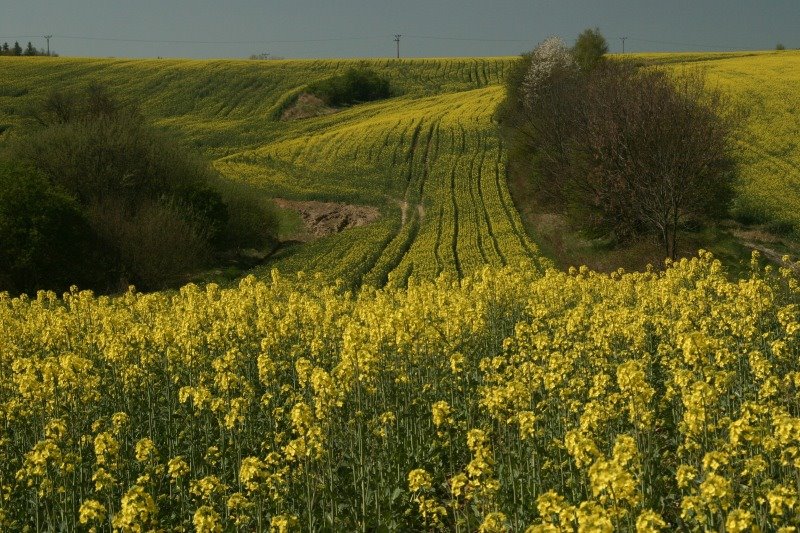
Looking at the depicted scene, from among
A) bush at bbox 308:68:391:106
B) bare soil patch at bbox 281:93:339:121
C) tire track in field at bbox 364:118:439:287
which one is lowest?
tire track in field at bbox 364:118:439:287

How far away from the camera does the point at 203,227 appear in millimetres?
48125

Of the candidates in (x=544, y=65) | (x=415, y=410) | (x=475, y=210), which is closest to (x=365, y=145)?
(x=544, y=65)

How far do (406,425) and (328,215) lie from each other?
48541 mm

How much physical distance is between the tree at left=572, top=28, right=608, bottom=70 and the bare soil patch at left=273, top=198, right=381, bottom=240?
27.8m

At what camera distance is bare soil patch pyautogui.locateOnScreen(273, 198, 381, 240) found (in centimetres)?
5866

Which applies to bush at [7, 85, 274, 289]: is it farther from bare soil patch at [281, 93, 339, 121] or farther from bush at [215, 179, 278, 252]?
bare soil patch at [281, 93, 339, 121]

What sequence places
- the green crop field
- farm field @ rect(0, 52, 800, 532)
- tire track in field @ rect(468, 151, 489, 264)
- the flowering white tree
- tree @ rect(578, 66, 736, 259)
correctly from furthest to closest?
the flowering white tree < the green crop field < tire track in field @ rect(468, 151, 489, 264) < tree @ rect(578, 66, 736, 259) < farm field @ rect(0, 52, 800, 532)

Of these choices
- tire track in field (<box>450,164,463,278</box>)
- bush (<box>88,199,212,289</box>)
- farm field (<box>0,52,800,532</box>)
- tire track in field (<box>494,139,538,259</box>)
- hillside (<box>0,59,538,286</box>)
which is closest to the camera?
farm field (<box>0,52,800,532</box>)

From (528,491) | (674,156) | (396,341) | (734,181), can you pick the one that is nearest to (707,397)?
(528,491)

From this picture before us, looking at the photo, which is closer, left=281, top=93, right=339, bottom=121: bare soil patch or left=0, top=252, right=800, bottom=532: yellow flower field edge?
left=0, top=252, right=800, bottom=532: yellow flower field edge

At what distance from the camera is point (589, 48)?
78.9 meters

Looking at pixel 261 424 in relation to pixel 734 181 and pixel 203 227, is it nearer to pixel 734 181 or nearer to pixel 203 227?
pixel 203 227

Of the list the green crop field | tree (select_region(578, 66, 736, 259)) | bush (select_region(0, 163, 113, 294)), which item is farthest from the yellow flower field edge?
bush (select_region(0, 163, 113, 294))

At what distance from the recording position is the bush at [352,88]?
108188mm
